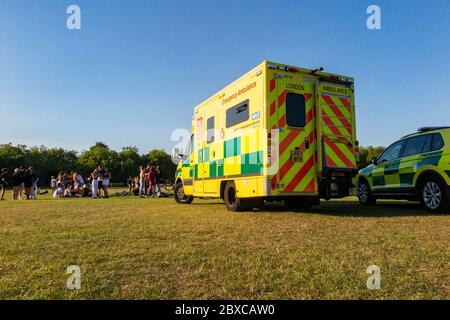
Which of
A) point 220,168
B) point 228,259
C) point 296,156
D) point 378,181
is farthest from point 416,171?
point 228,259

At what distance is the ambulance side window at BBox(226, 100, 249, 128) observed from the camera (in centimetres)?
868

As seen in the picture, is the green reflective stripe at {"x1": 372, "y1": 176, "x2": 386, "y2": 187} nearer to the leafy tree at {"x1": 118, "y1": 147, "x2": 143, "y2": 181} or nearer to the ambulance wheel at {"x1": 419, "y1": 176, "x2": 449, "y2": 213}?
the ambulance wheel at {"x1": 419, "y1": 176, "x2": 449, "y2": 213}

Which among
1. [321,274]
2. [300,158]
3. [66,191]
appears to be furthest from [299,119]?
[66,191]

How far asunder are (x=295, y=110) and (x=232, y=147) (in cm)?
179

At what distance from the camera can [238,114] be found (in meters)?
8.98

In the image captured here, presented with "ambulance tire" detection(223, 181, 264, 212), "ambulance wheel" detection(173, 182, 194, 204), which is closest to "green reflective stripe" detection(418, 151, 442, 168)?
"ambulance tire" detection(223, 181, 264, 212)

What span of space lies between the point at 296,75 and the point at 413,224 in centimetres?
395

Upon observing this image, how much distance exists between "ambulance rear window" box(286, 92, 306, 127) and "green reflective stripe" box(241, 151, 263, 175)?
1005mm

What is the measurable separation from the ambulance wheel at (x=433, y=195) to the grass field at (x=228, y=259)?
135 cm

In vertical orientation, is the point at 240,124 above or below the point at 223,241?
above

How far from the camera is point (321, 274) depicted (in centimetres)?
342

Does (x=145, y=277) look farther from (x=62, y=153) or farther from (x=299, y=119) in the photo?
(x=62, y=153)

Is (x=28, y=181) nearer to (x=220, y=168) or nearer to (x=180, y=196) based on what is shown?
(x=180, y=196)

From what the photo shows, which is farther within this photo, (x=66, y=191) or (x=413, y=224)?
(x=66, y=191)
